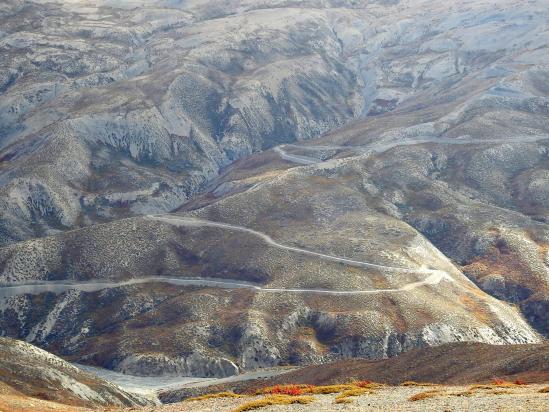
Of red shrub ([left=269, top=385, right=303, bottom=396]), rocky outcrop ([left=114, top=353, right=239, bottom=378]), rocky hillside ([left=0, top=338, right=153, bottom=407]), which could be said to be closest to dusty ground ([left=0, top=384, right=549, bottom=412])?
red shrub ([left=269, top=385, right=303, bottom=396])

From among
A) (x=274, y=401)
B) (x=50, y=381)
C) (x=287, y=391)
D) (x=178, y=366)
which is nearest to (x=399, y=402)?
(x=274, y=401)

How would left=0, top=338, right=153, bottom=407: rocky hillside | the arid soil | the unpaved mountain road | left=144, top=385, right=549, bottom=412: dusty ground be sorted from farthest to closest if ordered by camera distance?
the unpaved mountain road < the arid soil < left=0, top=338, right=153, bottom=407: rocky hillside < left=144, top=385, right=549, bottom=412: dusty ground

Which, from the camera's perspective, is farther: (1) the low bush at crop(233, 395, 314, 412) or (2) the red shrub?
(2) the red shrub

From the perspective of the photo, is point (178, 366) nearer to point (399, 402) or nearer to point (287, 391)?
point (287, 391)

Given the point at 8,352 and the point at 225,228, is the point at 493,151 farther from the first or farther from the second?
the point at 8,352

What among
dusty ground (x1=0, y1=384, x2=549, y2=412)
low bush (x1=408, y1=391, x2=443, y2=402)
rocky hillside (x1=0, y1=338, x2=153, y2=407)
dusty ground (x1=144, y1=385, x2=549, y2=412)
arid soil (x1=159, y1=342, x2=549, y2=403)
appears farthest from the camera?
arid soil (x1=159, y1=342, x2=549, y2=403)

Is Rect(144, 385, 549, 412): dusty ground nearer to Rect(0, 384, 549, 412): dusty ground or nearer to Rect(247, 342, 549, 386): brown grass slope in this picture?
Rect(0, 384, 549, 412): dusty ground

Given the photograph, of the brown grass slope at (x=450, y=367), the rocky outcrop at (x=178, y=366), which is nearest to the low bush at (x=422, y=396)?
the brown grass slope at (x=450, y=367)

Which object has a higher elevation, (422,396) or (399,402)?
(399,402)
